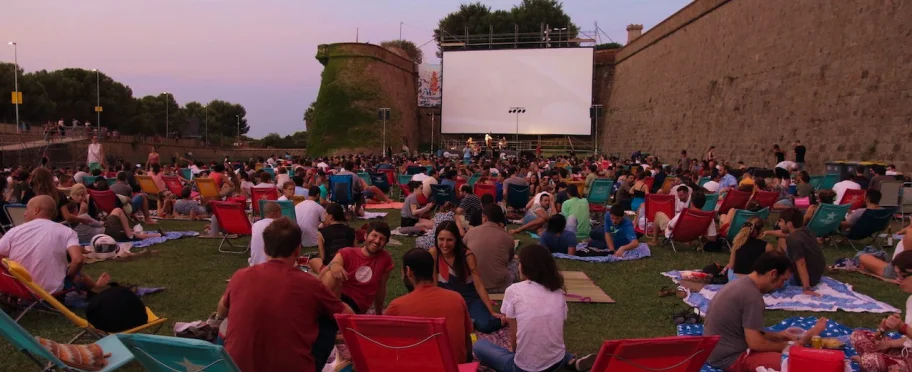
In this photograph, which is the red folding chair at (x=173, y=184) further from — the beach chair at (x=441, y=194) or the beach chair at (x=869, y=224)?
the beach chair at (x=869, y=224)

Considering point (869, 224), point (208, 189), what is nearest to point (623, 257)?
point (869, 224)

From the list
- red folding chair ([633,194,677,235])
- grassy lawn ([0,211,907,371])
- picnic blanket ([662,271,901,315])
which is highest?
red folding chair ([633,194,677,235])

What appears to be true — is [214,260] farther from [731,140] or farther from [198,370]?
[731,140]

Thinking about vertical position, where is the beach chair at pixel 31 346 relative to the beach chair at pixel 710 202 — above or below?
below

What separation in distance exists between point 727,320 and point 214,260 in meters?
6.11

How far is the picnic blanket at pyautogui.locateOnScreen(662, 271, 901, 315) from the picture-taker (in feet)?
19.2

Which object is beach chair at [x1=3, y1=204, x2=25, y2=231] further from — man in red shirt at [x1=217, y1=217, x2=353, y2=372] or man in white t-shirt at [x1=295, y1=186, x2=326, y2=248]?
man in red shirt at [x1=217, y1=217, x2=353, y2=372]

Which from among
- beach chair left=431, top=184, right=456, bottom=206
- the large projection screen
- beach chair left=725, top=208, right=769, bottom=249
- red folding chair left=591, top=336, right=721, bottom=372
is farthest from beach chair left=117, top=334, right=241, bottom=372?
the large projection screen

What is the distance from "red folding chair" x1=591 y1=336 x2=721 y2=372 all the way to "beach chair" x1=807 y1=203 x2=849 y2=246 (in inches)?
262

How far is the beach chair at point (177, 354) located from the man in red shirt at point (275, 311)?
0.37 m

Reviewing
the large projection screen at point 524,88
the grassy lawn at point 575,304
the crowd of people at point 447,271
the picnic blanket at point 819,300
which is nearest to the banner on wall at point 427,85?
the large projection screen at point 524,88

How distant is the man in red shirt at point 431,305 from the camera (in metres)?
3.51

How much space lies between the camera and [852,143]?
15.7 meters

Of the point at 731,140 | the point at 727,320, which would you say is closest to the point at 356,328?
the point at 727,320
